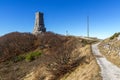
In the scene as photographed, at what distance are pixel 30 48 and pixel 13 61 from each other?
Answer: 9686 mm

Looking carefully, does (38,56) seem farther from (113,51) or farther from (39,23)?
(39,23)

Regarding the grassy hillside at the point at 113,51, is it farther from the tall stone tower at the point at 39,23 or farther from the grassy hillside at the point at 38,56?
the tall stone tower at the point at 39,23

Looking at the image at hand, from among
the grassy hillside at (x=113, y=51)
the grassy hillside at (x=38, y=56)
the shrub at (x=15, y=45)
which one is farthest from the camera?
the shrub at (x=15, y=45)

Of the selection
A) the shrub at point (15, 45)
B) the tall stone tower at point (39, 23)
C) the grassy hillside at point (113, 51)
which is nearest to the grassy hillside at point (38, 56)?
the shrub at point (15, 45)

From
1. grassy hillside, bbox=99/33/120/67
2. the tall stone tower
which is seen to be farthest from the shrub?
grassy hillside, bbox=99/33/120/67

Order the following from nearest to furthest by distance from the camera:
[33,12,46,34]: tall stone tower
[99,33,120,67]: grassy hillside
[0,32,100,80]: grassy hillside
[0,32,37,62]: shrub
→ [99,33,120,67]: grassy hillside → [0,32,100,80]: grassy hillside → [0,32,37,62]: shrub → [33,12,46,34]: tall stone tower

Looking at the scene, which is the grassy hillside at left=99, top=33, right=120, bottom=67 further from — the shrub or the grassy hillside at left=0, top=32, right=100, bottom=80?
the shrub

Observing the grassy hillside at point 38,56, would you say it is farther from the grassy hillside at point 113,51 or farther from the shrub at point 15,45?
the grassy hillside at point 113,51

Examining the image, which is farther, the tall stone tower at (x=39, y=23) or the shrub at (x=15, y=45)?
the tall stone tower at (x=39, y=23)

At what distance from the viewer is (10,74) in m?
29.3

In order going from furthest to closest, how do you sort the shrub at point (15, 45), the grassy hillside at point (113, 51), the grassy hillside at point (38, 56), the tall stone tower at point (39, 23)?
Result: 1. the tall stone tower at point (39, 23)
2. the shrub at point (15, 45)
3. the grassy hillside at point (38, 56)
4. the grassy hillside at point (113, 51)

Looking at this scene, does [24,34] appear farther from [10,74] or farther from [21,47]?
[10,74]

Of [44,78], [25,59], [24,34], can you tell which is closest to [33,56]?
[25,59]

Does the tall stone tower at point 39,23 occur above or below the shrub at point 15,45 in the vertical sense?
above
